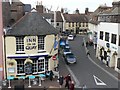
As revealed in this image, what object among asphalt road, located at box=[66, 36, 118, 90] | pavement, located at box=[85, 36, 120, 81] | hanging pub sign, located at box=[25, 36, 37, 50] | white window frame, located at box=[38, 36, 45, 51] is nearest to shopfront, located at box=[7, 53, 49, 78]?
white window frame, located at box=[38, 36, 45, 51]

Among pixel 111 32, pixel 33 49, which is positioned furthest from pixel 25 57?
pixel 111 32

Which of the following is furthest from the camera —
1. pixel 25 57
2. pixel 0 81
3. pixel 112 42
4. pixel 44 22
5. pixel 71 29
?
pixel 71 29

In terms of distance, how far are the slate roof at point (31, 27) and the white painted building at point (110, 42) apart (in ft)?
26.8

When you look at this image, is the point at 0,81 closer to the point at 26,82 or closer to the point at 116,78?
the point at 26,82

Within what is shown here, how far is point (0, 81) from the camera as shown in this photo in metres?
23.8

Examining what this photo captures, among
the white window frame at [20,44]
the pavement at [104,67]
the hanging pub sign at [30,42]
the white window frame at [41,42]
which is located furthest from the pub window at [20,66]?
the pavement at [104,67]

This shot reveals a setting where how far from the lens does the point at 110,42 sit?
105 feet

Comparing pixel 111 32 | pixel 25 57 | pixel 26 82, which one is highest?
pixel 111 32

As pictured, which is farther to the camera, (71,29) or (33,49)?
(71,29)

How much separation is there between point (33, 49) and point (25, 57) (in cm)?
125

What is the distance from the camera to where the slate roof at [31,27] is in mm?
25577

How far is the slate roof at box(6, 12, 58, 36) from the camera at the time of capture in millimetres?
25577

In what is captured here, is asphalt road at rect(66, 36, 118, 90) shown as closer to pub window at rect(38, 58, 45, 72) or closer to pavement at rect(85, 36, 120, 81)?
pavement at rect(85, 36, 120, 81)

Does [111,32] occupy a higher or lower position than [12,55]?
higher
